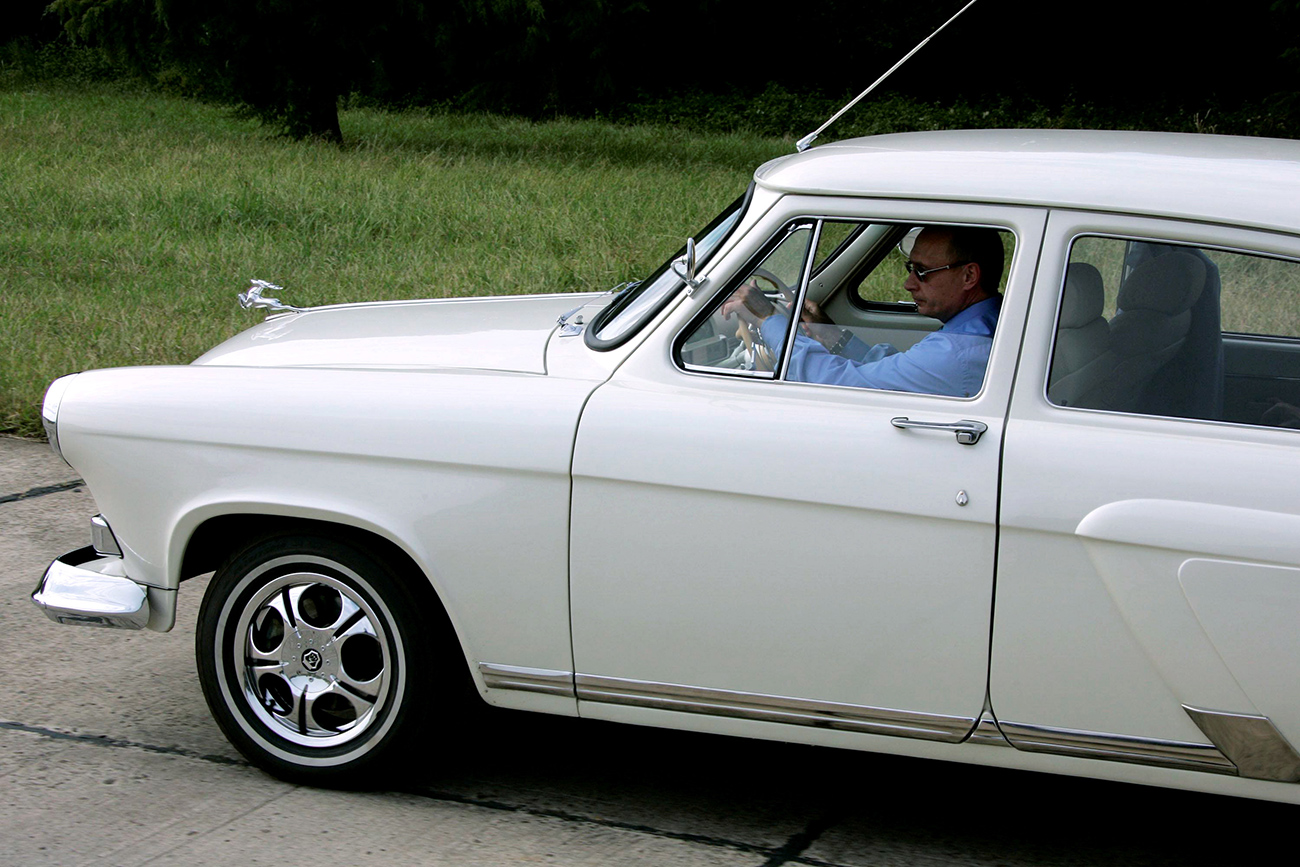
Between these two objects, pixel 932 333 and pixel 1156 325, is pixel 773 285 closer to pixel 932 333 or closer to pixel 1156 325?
pixel 932 333

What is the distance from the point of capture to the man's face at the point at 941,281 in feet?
11.6

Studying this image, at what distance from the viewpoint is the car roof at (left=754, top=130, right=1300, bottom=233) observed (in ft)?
9.99

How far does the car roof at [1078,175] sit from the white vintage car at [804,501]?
0.4 inches

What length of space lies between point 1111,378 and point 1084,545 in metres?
0.42

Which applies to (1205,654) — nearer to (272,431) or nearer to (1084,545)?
(1084,545)

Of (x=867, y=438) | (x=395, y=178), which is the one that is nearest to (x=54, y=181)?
(x=395, y=178)

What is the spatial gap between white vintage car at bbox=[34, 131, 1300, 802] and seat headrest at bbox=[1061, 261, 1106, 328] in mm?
14

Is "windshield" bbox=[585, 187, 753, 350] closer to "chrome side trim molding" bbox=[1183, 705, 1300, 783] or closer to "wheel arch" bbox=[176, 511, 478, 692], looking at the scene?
"wheel arch" bbox=[176, 511, 478, 692]

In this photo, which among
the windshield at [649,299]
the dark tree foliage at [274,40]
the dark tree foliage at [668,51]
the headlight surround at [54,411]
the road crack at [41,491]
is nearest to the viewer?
the windshield at [649,299]

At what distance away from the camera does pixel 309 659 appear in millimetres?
3592

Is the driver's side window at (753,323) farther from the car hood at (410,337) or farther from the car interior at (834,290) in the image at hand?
the car hood at (410,337)

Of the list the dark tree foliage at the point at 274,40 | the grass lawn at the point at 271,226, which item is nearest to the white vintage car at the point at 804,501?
the grass lawn at the point at 271,226

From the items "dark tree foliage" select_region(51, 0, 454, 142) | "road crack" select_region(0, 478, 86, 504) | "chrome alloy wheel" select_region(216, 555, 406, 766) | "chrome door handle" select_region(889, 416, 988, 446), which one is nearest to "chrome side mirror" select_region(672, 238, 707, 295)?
"chrome door handle" select_region(889, 416, 988, 446)

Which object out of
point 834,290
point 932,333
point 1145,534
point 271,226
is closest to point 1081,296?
point 932,333
